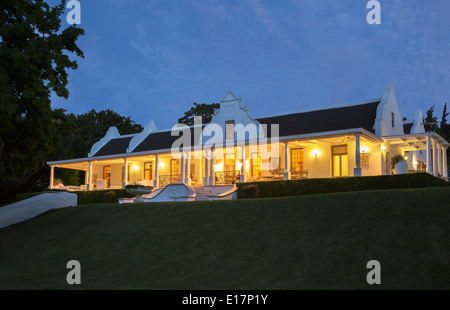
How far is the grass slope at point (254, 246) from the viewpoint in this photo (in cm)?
968

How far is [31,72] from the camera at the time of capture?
616 inches

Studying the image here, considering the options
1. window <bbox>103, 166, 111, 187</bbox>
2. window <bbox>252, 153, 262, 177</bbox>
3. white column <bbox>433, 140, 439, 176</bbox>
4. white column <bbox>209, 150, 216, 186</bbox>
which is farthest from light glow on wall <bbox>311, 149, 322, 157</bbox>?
window <bbox>103, 166, 111, 187</bbox>

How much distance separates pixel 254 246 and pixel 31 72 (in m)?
10.0

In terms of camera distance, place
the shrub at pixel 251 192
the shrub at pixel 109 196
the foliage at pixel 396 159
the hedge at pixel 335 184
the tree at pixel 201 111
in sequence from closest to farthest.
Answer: the hedge at pixel 335 184, the shrub at pixel 251 192, the foliage at pixel 396 159, the shrub at pixel 109 196, the tree at pixel 201 111

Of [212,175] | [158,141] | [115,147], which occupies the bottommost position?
[212,175]

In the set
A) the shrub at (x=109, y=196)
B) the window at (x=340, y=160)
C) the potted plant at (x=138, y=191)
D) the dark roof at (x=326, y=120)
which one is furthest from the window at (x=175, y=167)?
the window at (x=340, y=160)

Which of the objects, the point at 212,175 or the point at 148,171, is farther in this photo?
the point at 148,171

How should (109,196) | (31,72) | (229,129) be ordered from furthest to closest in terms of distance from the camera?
(229,129) → (109,196) → (31,72)

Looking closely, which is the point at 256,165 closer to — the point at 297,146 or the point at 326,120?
the point at 297,146

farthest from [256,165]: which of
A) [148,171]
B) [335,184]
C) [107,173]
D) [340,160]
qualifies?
[107,173]

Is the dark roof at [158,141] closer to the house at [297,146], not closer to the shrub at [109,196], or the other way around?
the house at [297,146]

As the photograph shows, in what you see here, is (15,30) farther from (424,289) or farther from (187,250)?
(424,289)

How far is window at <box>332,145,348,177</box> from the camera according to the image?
26.1 m
